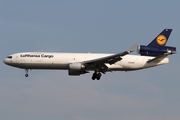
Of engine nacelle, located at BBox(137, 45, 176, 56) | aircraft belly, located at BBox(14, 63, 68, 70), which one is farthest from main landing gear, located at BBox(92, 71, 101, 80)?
engine nacelle, located at BBox(137, 45, 176, 56)

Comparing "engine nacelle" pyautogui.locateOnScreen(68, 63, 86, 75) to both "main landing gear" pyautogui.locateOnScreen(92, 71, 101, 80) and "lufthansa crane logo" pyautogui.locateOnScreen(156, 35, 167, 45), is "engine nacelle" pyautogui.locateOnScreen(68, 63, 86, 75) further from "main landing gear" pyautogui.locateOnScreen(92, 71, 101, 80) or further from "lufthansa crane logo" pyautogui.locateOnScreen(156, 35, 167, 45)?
"lufthansa crane logo" pyautogui.locateOnScreen(156, 35, 167, 45)

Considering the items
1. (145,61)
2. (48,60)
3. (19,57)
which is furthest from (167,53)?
(19,57)

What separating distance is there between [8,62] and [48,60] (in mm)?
6770

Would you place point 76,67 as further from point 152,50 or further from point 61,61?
point 152,50

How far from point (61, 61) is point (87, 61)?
13.3ft

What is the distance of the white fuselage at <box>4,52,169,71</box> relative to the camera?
54.4 m

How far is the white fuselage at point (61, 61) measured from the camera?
54375 mm

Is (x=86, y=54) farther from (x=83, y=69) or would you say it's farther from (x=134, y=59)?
(x=134, y=59)

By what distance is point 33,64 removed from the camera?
54594 millimetres

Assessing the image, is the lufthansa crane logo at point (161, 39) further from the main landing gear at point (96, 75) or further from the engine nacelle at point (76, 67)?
the engine nacelle at point (76, 67)

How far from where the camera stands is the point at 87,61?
53.8 metres

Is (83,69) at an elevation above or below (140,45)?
below

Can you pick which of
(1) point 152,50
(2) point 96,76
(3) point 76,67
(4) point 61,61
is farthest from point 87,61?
(1) point 152,50

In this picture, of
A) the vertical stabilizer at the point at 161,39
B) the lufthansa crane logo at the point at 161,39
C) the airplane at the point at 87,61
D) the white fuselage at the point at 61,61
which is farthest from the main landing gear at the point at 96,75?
the lufthansa crane logo at the point at 161,39
